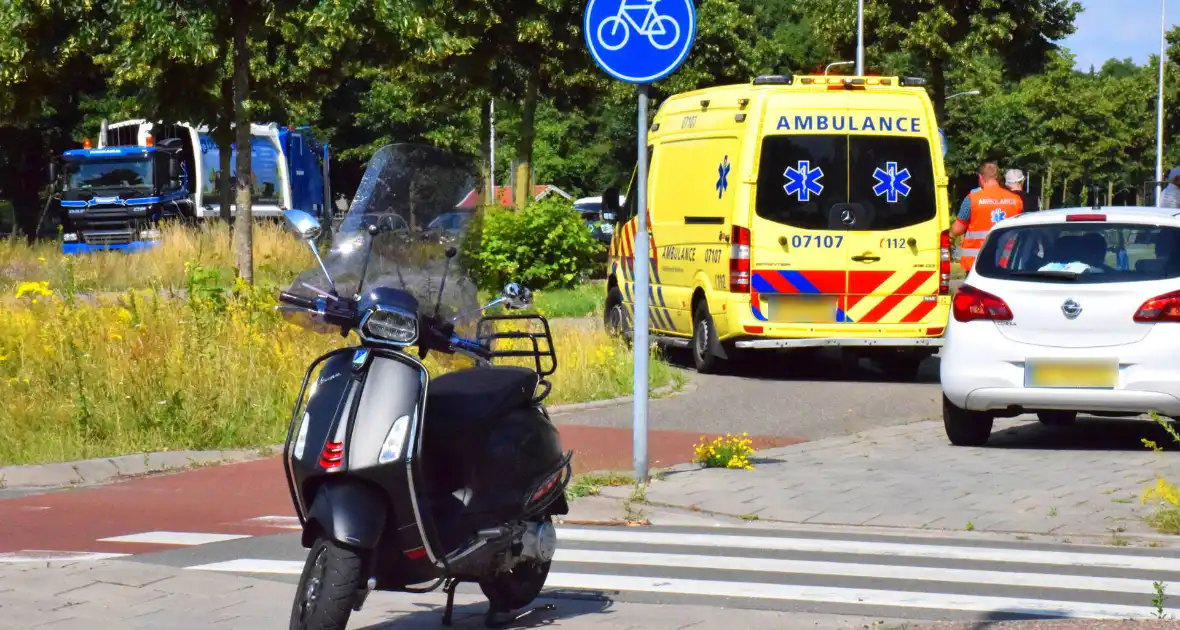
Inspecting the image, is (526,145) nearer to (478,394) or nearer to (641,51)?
(641,51)

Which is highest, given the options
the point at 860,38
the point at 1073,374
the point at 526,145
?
the point at 860,38

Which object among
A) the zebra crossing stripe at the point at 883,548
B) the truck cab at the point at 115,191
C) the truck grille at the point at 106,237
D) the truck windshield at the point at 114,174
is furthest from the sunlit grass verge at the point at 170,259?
the zebra crossing stripe at the point at 883,548

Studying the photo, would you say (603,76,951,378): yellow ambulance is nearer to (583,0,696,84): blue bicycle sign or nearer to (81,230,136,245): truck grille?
(583,0,696,84): blue bicycle sign

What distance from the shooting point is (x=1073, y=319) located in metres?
9.70

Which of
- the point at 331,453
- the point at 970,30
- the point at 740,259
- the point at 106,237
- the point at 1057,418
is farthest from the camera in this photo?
the point at 970,30

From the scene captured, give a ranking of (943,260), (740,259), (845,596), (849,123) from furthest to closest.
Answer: (943,260) → (849,123) → (740,259) → (845,596)

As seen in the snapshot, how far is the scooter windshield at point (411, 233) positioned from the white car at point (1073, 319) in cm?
467

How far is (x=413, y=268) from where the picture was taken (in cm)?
591

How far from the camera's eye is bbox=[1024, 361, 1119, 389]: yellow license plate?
970cm

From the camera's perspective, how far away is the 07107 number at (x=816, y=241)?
45.3ft

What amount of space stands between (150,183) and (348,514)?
1105 inches

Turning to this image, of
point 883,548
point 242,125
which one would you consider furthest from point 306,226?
point 242,125

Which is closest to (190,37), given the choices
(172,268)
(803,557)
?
(172,268)

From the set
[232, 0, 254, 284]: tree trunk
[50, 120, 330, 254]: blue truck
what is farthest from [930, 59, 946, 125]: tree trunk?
[232, 0, 254, 284]: tree trunk
